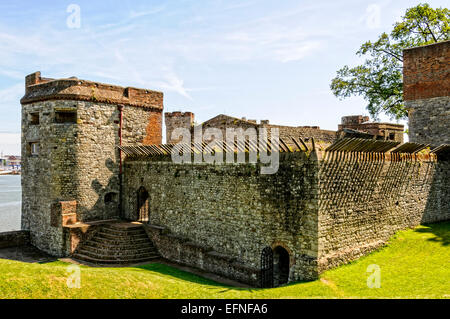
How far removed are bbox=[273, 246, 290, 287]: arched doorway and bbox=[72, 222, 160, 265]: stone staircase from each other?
227 inches

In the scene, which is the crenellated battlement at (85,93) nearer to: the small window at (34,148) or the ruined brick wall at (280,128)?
the small window at (34,148)

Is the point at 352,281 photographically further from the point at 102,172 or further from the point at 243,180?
the point at 102,172

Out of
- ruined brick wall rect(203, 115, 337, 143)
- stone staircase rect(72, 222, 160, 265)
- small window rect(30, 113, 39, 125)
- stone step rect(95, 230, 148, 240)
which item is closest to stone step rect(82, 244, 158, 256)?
stone staircase rect(72, 222, 160, 265)

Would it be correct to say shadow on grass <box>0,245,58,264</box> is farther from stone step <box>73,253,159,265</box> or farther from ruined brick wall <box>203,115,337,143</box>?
ruined brick wall <box>203,115,337,143</box>

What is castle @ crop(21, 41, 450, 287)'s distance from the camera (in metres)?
10.4

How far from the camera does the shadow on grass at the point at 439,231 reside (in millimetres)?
12368

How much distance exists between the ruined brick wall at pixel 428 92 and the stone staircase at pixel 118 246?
14.9 metres

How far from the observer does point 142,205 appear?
18.1 m

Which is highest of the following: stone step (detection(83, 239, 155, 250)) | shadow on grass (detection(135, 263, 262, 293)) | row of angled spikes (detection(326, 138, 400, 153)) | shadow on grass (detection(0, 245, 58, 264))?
row of angled spikes (detection(326, 138, 400, 153))

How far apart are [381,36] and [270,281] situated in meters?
22.9

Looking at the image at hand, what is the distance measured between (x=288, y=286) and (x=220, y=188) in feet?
14.9

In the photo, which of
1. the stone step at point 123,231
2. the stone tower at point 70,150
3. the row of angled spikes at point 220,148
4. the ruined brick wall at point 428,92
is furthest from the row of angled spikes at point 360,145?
the stone tower at point 70,150

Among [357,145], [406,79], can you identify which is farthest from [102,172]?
[406,79]

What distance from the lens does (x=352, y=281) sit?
30.3 ft
